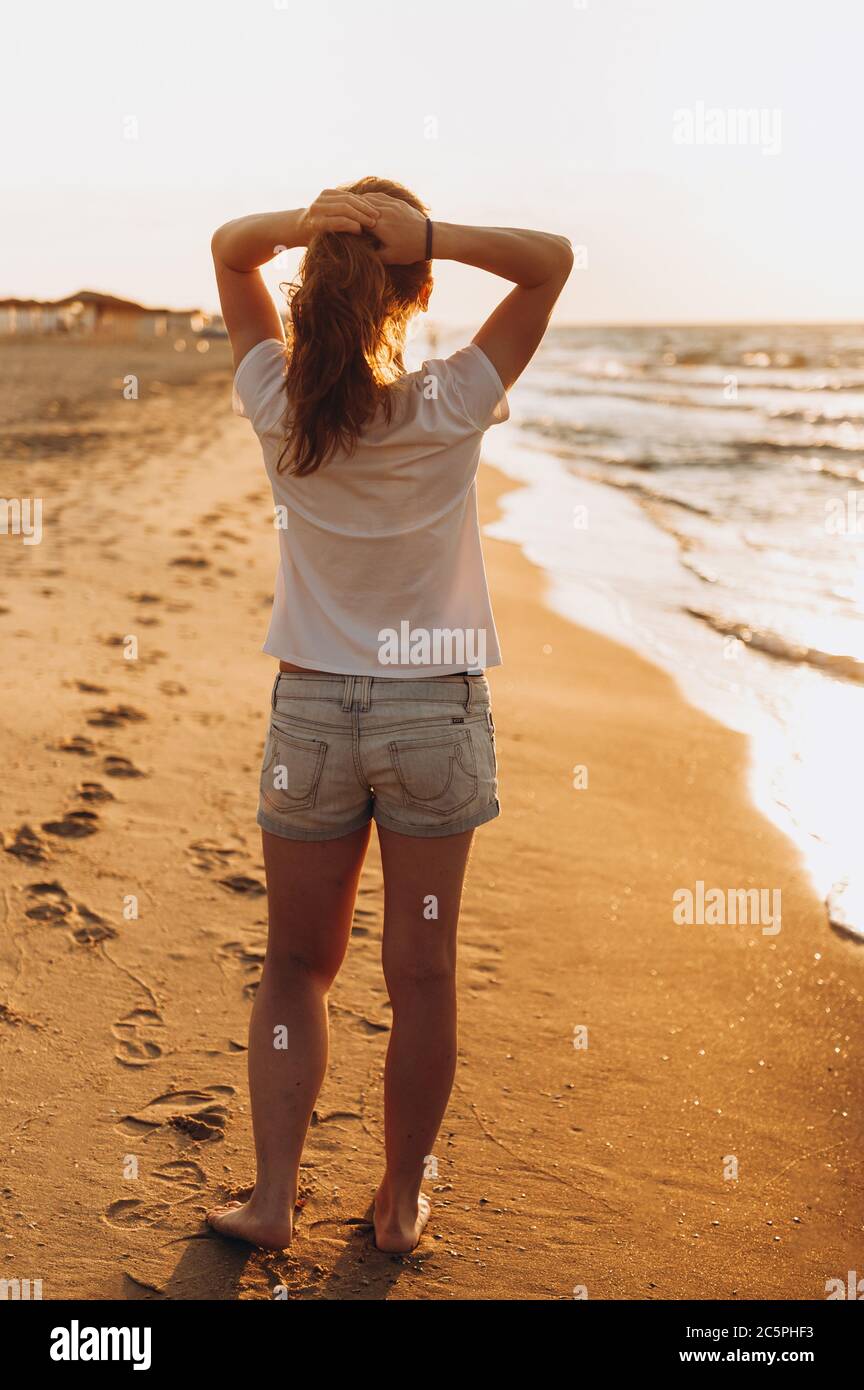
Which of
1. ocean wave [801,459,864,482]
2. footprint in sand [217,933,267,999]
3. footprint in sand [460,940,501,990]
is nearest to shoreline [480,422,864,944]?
footprint in sand [460,940,501,990]

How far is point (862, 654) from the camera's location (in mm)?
7273

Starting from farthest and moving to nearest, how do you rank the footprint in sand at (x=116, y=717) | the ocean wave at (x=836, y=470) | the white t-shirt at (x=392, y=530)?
the ocean wave at (x=836, y=470), the footprint in sand at (x=116, y=717), the white t-shirt at (x=392, y=530)

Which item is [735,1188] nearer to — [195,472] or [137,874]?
[137,874]

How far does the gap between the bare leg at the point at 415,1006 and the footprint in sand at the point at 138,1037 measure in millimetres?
795

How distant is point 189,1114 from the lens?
8.89 feet

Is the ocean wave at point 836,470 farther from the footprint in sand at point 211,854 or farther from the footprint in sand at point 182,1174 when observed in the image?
the footprint in sand at point 182,1174

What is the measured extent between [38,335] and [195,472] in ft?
162

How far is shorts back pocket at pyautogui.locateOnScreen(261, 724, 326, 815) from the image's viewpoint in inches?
82.9

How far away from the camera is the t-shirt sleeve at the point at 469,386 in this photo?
1998 millimetres

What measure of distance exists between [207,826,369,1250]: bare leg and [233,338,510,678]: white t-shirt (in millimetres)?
390

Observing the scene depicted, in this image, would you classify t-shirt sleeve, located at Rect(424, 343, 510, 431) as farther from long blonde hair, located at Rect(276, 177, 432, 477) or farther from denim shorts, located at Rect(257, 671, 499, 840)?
denim shorts, located at Rect(257, 671, 499, 840)

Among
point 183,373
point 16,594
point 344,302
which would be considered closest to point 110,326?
point 183,373

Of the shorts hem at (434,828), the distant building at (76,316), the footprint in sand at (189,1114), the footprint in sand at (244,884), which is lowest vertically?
the footprint in sand at (189,1114)

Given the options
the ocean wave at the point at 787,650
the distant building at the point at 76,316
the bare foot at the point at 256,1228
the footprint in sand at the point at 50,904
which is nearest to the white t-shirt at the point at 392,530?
the bare foot at the point at 256,1228
